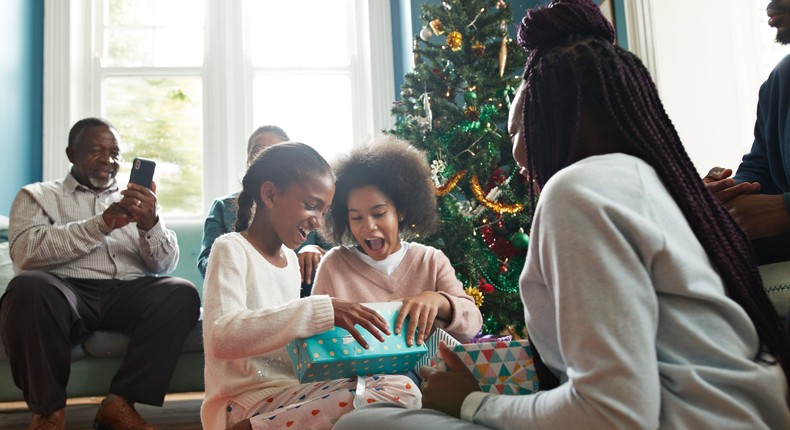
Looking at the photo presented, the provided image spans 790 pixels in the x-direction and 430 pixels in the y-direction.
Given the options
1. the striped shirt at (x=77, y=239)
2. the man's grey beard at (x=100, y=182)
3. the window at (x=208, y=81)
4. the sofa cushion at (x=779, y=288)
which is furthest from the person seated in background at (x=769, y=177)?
the window at (x=208, y=81)

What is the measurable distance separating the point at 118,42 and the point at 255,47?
34.9 inches

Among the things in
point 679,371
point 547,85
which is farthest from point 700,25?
point 679,371

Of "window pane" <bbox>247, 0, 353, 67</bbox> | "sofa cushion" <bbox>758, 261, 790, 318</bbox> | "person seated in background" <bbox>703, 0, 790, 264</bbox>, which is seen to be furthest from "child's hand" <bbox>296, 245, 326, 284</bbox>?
"window pane" <bbox>247, 0, 353, 67</bbox>

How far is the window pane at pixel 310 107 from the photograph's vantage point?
15.3ft

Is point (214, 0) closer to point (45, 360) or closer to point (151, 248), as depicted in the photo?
point (151, 248)

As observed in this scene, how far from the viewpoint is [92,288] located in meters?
2.70

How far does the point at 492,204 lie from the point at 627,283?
6.94 feet

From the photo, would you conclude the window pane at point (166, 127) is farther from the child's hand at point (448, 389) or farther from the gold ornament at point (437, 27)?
the child's hand at point (448, 389)

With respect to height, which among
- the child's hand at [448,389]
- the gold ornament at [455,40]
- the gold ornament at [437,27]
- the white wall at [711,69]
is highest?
the gold ornament at [437,27]

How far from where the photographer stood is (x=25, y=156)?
4121 mm

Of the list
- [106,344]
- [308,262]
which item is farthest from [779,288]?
[106,344]

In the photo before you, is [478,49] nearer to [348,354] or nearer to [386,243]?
[386,243]

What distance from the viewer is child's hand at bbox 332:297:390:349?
131 cm

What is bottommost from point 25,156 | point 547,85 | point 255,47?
point 547,85
